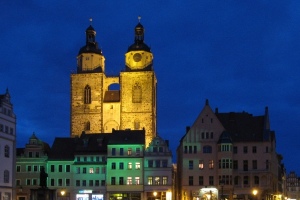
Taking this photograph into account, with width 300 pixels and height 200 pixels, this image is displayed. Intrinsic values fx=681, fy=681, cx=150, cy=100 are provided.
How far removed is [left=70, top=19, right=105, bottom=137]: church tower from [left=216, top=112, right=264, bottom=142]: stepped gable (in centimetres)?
2850

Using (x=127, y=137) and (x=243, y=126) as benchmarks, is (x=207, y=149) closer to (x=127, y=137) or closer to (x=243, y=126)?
(x=243, y=126)

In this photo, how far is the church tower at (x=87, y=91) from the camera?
114750 millimetres

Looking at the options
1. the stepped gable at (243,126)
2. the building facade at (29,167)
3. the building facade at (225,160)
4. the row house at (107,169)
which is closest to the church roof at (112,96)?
the row house at (107,169)

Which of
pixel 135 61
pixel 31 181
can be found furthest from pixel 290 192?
pixel 31 181

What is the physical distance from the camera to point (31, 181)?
9319cm

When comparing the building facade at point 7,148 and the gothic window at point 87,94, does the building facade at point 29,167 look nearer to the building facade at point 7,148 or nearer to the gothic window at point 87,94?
the building facade at point 7,148

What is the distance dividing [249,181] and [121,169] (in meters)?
17.1

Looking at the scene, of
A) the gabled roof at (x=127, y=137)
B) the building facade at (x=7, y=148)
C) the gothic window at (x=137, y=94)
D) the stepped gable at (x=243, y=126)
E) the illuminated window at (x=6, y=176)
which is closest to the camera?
the building facade at (x=7, y=148)

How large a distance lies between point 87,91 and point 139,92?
9.17 m

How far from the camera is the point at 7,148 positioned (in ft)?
261

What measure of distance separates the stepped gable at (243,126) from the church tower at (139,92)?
2195 cm

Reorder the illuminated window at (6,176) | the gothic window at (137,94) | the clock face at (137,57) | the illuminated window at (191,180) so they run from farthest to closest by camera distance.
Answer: the clock face at (137,57)
the gothic window at (137,94)
the illuminated window at (191,180)
the illuminated window at (6,176)

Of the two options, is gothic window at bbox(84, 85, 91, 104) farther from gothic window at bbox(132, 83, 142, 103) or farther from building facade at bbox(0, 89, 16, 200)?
building facade at bbox(0, 89, 16, 200)

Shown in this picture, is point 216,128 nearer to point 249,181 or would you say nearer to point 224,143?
point 224,143
